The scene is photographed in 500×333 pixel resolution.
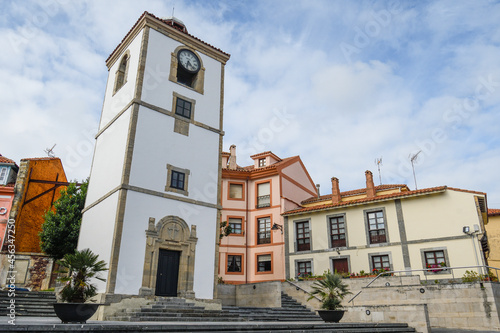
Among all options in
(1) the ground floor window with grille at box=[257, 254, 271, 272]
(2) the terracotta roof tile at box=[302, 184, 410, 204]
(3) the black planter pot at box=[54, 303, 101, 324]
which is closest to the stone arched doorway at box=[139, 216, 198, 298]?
(3) the black planter pot at box=[54, 303, 101, 324]

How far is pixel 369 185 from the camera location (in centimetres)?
2747

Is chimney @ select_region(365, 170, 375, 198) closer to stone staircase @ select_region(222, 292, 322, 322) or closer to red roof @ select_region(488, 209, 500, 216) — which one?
stone staircase @ select_region(222, 292, 322, 322)

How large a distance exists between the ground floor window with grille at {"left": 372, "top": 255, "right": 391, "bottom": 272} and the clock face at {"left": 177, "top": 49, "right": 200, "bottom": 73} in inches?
621

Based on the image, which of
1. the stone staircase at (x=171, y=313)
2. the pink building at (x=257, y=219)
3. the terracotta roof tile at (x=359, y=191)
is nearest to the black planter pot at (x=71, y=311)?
the stone staircase at (x=171, y=313)

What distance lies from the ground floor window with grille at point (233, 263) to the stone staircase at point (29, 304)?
41.5ft

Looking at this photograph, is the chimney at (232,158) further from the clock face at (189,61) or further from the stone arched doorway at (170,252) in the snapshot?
the stone arched doorway at (170,252)

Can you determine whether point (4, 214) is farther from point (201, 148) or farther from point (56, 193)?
point (201, 148)

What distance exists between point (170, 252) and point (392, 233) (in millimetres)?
13572

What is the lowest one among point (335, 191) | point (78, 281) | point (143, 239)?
point (78, 281)

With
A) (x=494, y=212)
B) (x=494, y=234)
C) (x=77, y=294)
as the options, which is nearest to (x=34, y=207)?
(x=77, y=294)

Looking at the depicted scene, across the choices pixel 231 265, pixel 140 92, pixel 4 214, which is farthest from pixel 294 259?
pixel 4 214

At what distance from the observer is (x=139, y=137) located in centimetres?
1742

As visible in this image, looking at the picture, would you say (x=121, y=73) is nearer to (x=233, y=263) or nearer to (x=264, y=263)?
(x=233, y=263)

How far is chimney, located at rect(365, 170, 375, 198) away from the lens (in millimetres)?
27281
